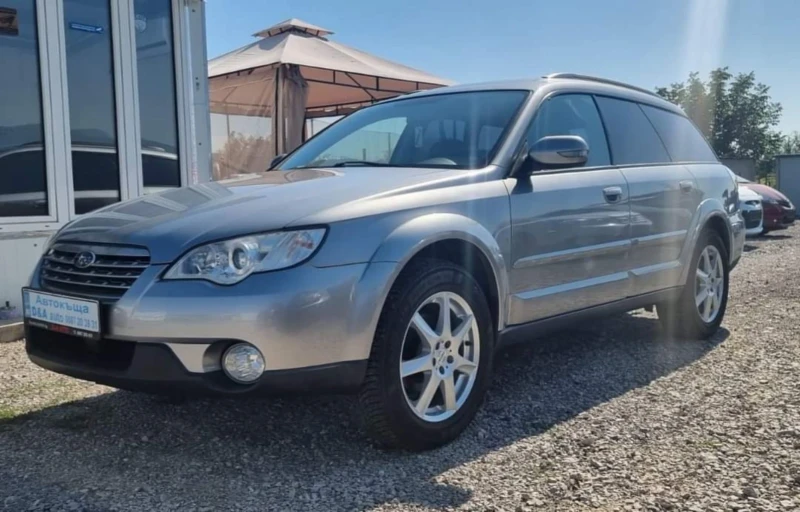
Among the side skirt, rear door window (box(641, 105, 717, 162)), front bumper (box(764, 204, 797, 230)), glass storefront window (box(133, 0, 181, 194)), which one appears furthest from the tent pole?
front bumper (box(764, 204, 797, 230))

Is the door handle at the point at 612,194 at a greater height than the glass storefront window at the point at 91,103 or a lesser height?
lesser

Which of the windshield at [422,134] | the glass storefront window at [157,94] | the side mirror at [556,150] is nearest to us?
the side mirror at [556,150]

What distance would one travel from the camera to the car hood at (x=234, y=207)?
2738 millimetres

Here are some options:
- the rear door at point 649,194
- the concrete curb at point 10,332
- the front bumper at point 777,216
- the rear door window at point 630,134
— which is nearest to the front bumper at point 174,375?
the rear door at point 649,194

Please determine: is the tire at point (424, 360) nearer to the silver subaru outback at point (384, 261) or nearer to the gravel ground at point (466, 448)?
the silver subaru outback at point (384, 261)

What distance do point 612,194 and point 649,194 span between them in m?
0.47

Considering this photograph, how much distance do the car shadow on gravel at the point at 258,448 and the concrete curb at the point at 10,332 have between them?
1.61 metres

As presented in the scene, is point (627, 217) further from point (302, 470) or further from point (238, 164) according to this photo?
point (238, 164)

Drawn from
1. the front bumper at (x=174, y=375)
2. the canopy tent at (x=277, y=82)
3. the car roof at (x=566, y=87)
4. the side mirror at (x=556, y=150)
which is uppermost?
the canopy tent at (x=277, y=82)

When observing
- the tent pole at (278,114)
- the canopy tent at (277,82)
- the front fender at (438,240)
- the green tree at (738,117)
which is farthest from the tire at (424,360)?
the green tree at (738,117)

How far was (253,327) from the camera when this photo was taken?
2.56 m

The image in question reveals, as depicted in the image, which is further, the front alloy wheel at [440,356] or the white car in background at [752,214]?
the white car in background at [752,214]

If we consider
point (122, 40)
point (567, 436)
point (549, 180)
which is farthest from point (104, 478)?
point (122, 40)

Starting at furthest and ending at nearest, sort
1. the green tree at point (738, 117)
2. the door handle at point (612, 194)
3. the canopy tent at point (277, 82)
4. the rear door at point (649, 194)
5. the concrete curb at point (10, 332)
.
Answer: the green tree at point (738, 117) → the canopy tent at point (277, 82) → the concrete curb at point (10, 332) → the rear door at point (649, 194) → the door handle at point (612, 194)
